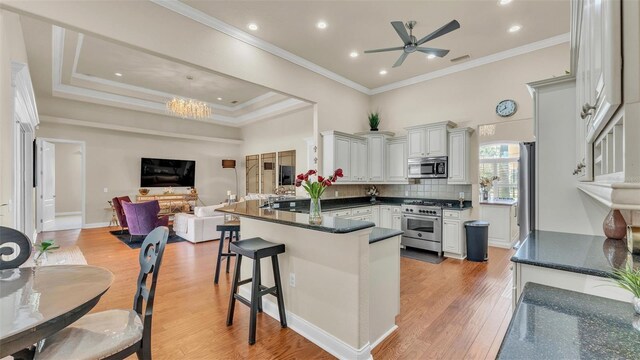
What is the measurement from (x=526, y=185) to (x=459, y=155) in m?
1.92

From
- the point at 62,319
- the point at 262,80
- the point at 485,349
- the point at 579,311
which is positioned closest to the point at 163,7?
the point at 262,80

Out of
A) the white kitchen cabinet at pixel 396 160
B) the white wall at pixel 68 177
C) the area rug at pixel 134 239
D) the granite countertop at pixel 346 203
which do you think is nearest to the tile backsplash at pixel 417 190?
the granite countertop at pixel 346 203

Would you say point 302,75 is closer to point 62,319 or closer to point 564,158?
point 564,158

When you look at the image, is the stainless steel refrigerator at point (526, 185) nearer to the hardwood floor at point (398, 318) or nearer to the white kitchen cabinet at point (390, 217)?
the hardwood floor at point (398, 318)

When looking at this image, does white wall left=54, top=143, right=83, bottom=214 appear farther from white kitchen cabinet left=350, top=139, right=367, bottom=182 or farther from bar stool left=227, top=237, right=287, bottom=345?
bar stool left=227, top=237, right=287, bottom=345

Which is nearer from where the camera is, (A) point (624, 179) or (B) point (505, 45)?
(A) point (624, 179)

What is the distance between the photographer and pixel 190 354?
87.6 inches

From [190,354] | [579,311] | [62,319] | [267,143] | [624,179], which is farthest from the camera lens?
[267,143]

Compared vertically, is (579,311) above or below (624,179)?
below

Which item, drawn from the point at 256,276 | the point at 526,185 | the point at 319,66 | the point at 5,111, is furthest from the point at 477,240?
the point at 5,111

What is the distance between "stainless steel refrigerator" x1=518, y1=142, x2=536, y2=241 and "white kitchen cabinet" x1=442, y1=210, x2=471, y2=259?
4.35 ft

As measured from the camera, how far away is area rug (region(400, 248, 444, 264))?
4.66 m

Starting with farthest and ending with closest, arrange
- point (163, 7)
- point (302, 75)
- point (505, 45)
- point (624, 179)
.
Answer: point (302, 75) < point (505, 45) < point (163, 7) < point (624, 179)

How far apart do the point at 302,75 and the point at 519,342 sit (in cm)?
482
